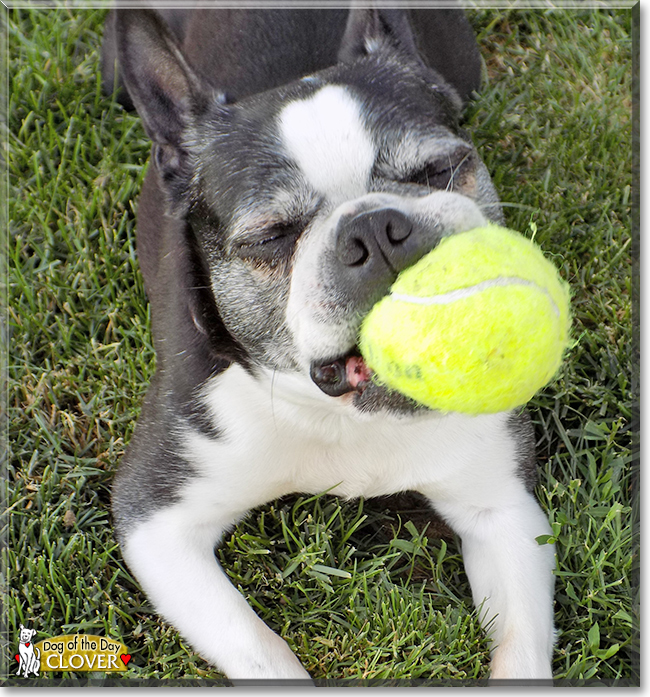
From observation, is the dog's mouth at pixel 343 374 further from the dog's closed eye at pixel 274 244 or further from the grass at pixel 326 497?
the grass at pixel 326 497

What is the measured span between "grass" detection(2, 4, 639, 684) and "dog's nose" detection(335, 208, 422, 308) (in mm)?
1072

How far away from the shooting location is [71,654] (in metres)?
3.47

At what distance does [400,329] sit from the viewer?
2434 mm

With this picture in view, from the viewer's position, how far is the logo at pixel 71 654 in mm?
3436

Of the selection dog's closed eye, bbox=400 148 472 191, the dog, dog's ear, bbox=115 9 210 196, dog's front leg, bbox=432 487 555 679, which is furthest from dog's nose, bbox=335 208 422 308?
the dog

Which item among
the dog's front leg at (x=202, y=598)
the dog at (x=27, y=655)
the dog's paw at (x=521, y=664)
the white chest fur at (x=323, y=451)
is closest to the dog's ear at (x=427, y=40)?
the white chest fur at (x=323, y=451)

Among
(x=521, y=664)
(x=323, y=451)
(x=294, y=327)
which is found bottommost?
(x=521, y=664)

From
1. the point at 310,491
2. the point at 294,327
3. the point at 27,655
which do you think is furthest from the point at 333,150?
the point at 27,655

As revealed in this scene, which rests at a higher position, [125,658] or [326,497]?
[326,497]

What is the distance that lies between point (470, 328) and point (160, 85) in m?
1.74

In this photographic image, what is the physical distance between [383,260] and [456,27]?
117 inches

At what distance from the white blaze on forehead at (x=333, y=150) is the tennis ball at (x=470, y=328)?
492mm

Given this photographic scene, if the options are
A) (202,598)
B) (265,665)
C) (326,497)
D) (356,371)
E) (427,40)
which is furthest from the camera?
(427,40)

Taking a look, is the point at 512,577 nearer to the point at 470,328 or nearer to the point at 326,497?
the point at 326,497
